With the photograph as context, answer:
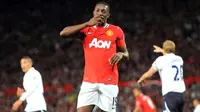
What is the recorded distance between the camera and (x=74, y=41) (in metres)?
19.6

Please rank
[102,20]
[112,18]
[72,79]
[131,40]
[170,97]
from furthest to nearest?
[112,18]
[131,40]
[72,79]
[170,97]
[102,20]

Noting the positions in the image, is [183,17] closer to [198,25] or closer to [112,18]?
[198,25]

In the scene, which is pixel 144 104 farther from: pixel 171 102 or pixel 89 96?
pixel 89 96

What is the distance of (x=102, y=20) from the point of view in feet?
21.4

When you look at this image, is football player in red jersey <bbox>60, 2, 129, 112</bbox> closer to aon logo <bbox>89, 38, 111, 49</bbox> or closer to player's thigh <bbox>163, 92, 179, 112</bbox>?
aon logo <bbox>89, 38, 111, 49</bbox>

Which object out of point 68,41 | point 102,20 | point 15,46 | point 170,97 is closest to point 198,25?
point 68,41

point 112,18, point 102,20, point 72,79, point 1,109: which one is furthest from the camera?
point 112,18

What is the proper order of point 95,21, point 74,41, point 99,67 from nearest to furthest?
point 95,21
point 99,67
point 74,41

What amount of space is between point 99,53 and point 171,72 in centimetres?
270

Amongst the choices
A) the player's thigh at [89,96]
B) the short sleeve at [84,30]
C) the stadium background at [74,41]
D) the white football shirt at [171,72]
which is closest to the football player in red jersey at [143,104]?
the stadium background at [74,41]

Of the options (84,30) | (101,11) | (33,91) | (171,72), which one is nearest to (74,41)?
(33,91)

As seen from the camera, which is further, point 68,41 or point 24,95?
point 68,41

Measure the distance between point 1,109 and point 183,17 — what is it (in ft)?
27.4

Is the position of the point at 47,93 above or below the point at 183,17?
below
